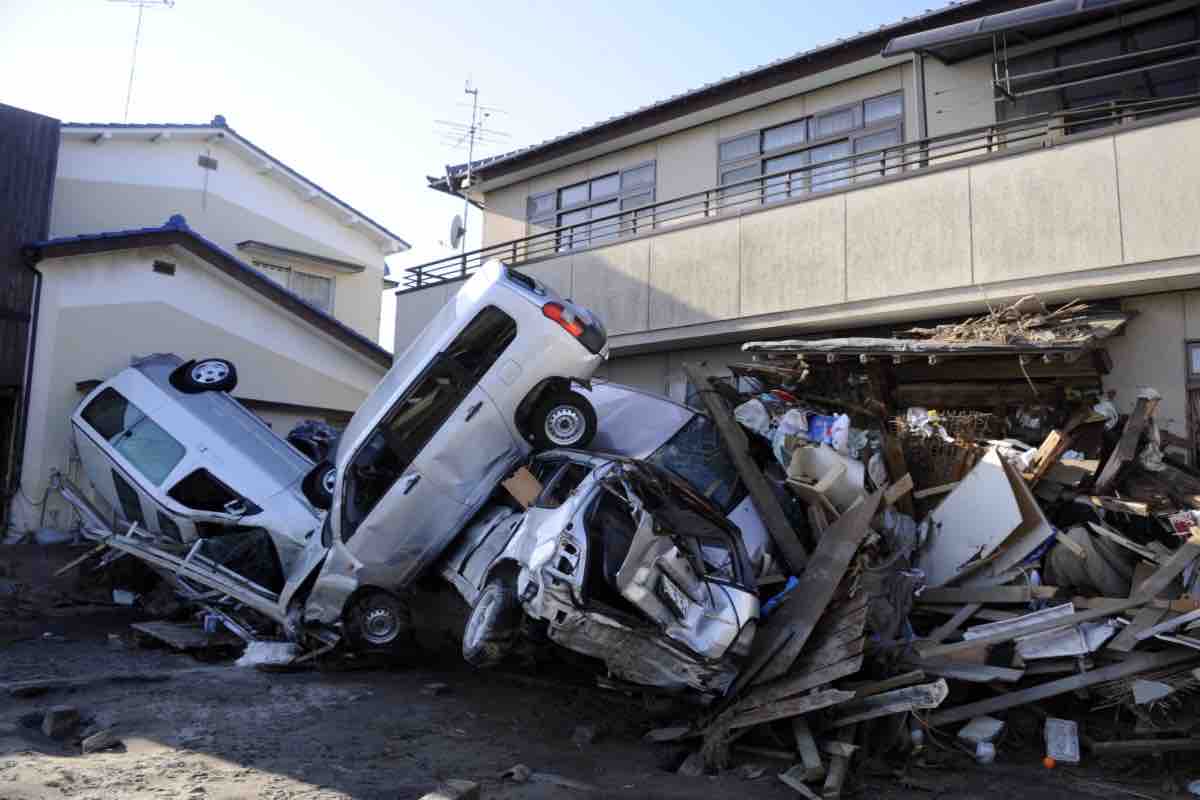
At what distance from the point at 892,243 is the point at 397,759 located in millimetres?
7798

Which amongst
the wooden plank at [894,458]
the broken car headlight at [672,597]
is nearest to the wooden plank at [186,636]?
the broken car headlight at [672,597]

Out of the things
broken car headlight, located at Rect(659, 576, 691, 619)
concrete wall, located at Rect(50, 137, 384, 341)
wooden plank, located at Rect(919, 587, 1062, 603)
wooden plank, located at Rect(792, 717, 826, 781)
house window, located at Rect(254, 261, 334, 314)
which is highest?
concrete wall, located at Rect(50, 137, 384, 341)

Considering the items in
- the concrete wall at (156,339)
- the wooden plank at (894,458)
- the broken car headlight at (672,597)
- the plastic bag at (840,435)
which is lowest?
the broken car headlight at (672,597)

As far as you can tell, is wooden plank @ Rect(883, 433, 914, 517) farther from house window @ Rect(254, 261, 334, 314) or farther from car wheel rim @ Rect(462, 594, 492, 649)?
house window @ Rect(254, 261, 334, 314)

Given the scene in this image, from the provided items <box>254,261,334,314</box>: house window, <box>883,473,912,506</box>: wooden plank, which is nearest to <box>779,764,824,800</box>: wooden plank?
<box>883,473,912,506</box>: wooden plank

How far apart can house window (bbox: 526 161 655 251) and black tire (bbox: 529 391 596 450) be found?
6.68 metres

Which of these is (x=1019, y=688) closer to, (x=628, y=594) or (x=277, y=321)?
(x=628, y=594)

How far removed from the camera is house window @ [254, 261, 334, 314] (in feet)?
63.8

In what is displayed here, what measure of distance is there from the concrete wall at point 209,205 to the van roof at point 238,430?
7116 millimetres

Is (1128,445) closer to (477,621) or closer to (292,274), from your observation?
(477,621)

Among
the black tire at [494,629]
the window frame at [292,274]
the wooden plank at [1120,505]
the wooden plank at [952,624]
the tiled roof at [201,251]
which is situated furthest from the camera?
the window frame at [292,274]

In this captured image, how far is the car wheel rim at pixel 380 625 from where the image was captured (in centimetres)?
726

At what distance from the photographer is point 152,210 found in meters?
17.4

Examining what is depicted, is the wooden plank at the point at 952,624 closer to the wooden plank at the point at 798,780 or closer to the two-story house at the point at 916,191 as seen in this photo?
the wooden plank at the point at 798,780
